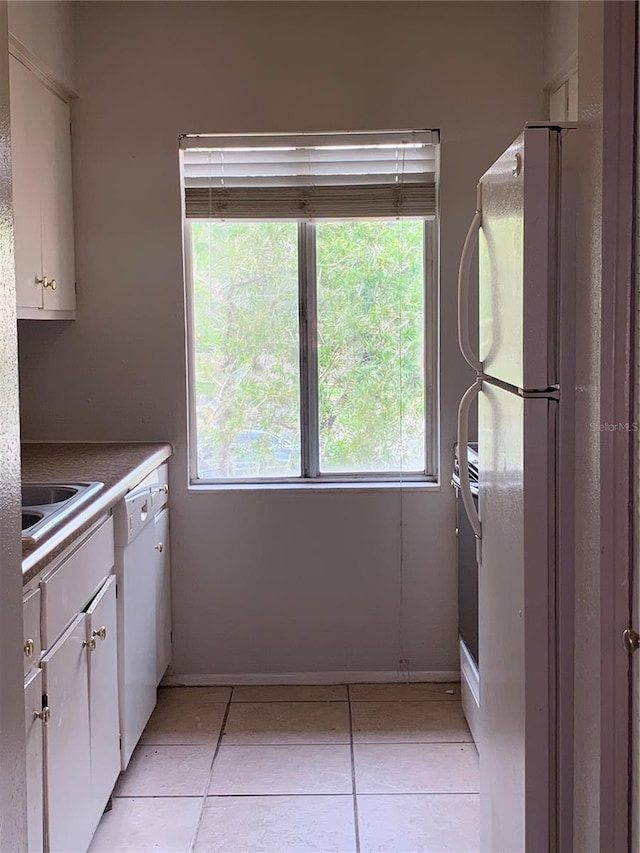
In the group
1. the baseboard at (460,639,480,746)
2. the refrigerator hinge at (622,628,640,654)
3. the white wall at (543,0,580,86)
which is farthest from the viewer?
the white wall at (543,0,580,86)

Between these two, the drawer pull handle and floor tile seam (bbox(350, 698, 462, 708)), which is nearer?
the drawer pull handle

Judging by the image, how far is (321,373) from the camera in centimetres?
351

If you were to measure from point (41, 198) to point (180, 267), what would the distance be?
59 centimetres

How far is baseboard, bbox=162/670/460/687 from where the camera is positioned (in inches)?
137

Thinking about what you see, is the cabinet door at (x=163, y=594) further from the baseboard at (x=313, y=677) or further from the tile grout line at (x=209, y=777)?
the tile grout line at (x=209, y=777)

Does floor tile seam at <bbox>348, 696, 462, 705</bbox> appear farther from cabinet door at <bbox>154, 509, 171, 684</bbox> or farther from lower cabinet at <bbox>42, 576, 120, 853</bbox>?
lower cabinet at <bbox>42, 576, 120, 853</bbox>

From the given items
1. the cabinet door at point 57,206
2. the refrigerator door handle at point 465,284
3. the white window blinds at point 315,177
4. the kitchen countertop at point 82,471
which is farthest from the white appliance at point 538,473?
the cabinet door at point 57,206

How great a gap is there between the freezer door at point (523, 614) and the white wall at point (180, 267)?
1536 mm

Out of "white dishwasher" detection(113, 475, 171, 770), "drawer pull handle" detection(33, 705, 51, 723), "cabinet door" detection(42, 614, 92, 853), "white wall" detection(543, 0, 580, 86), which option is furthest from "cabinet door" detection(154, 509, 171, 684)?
"white wall" detection(543, 0, 580, 86)

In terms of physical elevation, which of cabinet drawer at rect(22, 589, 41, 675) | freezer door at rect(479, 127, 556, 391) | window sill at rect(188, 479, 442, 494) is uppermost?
freezer door at rect(479, 127, 556, 391)

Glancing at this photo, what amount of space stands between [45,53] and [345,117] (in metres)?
1.05

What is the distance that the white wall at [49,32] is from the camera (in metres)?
2.68

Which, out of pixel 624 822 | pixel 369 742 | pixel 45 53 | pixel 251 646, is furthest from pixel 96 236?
pixel 624 822

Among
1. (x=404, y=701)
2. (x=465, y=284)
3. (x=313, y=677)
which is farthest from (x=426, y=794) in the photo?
(x=465, y=284)
